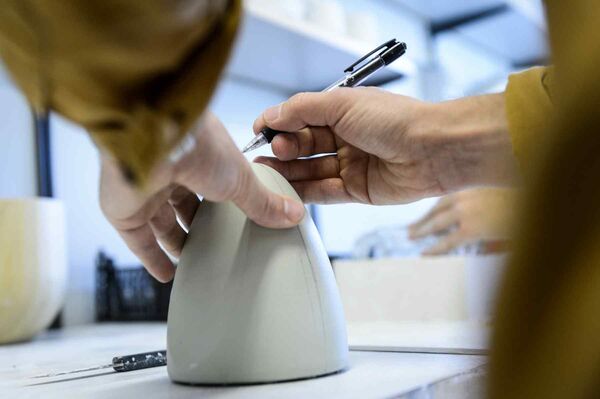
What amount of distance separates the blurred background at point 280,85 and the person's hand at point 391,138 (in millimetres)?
172

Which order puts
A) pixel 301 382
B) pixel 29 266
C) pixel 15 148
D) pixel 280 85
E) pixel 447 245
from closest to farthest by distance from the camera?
pixel 301 382
pixel 29 266
pixel 15 148
pixel 447 245
pixel 280 85

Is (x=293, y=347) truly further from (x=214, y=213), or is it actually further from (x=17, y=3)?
(x=17, y=3)

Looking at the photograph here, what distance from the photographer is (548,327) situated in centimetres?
16

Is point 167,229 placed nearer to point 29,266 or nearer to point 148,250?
point 148,250

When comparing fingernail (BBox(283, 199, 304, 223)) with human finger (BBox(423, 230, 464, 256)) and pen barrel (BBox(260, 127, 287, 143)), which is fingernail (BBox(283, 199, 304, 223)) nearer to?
pen barrel (BBox(260, 127, 287, 143))

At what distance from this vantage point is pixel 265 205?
467 millimetres

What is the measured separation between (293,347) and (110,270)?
1.00m

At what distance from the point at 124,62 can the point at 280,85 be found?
5.22 feet

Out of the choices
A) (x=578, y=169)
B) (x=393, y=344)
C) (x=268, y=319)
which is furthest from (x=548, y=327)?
(x=393, y=344)

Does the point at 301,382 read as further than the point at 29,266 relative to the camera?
No

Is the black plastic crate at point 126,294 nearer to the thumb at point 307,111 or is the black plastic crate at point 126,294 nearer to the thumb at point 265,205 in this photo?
the thumb at point 307,111

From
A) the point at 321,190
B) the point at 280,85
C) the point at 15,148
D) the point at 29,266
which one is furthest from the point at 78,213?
the point at 321,190

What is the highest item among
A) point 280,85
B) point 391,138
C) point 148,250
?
point 280,85

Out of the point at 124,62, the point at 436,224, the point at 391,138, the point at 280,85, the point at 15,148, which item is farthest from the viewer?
the point at 280,85
